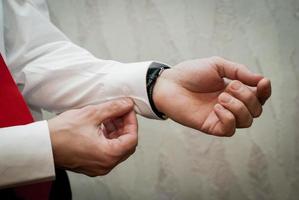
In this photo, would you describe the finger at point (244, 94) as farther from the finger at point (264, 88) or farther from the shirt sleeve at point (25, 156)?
the shirt sleeve at point (25, 156)

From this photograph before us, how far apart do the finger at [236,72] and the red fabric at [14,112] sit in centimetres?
44

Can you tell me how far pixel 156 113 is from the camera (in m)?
0.79

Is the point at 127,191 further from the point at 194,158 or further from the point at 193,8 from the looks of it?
the point at 193,8

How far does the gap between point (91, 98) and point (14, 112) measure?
198 millimetres

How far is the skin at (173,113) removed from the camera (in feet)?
2.11

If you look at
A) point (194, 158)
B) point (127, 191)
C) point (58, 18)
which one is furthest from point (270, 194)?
point (58, 18)

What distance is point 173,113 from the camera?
753 millimetres

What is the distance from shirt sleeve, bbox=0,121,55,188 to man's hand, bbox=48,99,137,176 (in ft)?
0.10

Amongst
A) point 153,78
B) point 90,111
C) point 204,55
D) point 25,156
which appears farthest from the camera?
point 204,55

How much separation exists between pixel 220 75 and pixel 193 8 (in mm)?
577

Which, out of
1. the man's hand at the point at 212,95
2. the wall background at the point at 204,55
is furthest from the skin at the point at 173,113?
the wall background at the point at 204,55

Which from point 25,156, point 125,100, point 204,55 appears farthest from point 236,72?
point 204,55

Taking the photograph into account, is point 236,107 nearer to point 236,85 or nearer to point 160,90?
point 236,85

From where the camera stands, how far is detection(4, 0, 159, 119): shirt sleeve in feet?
2.68
